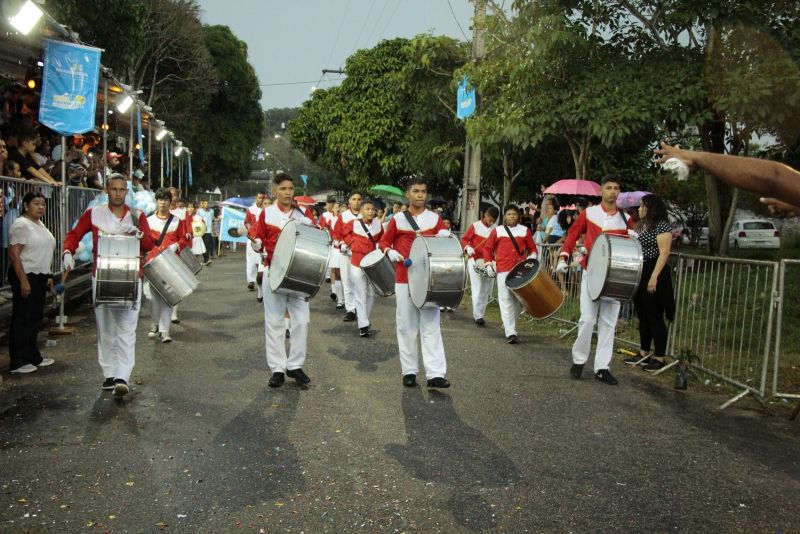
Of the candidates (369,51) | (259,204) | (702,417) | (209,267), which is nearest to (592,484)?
(702,417)

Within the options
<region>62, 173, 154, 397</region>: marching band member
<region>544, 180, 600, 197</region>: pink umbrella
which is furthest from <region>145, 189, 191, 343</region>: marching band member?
<region>544, 180, 600, 197</region>: pink umbrella

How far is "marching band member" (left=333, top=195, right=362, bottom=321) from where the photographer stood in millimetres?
12055

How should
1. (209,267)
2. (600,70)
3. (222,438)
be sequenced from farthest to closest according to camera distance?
(209,267), (600,70), (222,438)

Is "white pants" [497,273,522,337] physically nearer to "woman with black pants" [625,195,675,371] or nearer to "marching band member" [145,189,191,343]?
"woman with black pants" [625,195,675,371]

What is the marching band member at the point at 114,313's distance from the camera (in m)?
6.86

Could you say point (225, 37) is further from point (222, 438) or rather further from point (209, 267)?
point (222, 438)

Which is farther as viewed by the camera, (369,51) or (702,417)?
(369,51)

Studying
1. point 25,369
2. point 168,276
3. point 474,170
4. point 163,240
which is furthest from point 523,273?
point 474,170

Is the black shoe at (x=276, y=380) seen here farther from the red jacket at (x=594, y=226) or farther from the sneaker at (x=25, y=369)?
the red jacket at (x=594, y=226)

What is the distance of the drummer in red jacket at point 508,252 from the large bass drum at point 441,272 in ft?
11.9

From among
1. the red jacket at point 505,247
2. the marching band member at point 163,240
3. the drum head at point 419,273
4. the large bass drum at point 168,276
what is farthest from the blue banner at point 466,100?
the drum head at point 419,273

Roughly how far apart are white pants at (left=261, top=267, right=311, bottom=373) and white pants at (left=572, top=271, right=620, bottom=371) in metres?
2.84

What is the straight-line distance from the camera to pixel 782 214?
300cm

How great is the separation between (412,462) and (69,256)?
150 inches
